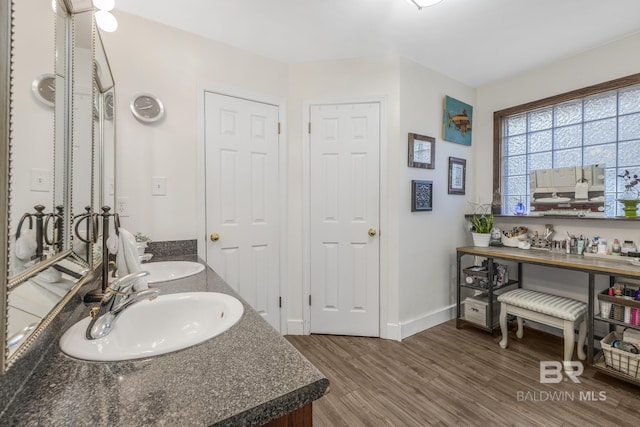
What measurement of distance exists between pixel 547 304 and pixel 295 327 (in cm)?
197

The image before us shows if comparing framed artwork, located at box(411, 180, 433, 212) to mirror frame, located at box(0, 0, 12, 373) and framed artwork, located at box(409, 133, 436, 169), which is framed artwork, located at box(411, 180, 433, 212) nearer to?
framed artwork, located at box(409, 133, 436, 169)

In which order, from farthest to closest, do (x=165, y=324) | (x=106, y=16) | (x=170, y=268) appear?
1. (x=170, y=268)
2. (x=106, y=16)
3. (x=165, y=324)

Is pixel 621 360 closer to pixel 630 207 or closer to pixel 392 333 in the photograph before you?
pixel 630 207

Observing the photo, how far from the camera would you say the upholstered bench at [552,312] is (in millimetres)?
1979

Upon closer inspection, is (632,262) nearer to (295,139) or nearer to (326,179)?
(326,179)

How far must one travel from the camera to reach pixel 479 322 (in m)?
2.52

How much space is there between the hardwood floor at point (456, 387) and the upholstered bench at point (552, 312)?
19 cm

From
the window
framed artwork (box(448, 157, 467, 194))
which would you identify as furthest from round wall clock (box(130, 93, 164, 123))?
the window

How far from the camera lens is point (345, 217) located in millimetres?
2490

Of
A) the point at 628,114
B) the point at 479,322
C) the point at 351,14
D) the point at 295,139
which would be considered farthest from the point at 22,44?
the point at 628,114

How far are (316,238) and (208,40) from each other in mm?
1774

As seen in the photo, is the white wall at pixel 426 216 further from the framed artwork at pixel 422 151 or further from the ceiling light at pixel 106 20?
the ceiling light at pixel 106 20

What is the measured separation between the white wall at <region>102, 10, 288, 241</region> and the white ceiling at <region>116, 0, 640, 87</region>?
0.14 metres

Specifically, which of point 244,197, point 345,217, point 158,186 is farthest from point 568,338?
point 158,186
